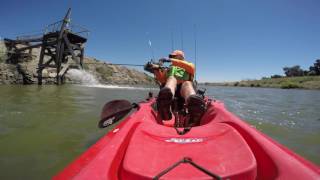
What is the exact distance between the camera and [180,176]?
1943 mm

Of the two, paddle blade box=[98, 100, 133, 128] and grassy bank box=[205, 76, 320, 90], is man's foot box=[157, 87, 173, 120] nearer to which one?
paddle blade box=[98, 100, 133, 128]

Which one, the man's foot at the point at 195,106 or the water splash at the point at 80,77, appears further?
the water splash at the point at 80,77

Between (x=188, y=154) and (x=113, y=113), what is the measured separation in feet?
6.90

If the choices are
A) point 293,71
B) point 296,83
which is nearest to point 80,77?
point 296,83

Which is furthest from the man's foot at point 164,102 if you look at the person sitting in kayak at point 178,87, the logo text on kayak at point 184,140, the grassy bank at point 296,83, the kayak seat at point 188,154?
the grassy bank at point 296,83

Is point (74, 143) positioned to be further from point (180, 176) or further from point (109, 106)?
point (180, 176)

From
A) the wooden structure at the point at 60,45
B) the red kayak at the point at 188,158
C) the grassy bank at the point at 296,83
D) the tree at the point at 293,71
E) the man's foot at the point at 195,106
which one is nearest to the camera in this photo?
the red kayak at the point at 188,158

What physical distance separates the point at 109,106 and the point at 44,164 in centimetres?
131

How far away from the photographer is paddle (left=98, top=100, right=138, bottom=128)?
409cm

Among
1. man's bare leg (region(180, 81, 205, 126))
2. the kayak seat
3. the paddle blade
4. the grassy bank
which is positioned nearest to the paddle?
the paddle blade

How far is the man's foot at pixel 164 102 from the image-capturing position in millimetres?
4043

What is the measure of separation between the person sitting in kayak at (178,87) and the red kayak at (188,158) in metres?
0.88

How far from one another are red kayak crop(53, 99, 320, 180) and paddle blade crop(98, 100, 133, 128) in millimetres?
1126

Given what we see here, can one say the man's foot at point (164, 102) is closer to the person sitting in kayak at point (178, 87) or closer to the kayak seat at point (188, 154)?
the person sitting in kayak at point (178, 87)
